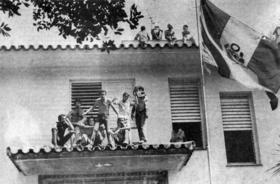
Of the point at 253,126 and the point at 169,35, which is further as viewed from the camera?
the point at 169,35

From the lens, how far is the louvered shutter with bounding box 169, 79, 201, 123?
16.0m

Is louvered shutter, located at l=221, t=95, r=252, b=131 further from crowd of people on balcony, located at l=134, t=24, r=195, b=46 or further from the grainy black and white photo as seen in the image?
crowd of people on balcony, located at l=134, t=24, r=195, b=46

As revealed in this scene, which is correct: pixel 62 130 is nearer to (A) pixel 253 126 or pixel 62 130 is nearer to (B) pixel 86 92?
(B) pixel 86 92

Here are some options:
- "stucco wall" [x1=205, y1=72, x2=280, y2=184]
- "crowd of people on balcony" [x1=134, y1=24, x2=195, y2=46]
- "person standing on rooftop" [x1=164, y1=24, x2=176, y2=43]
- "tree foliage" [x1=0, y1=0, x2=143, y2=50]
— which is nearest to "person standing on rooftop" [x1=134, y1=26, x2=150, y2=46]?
"crowd of people on balcony" [x1=134, y1=24, x2=195, y2=46]

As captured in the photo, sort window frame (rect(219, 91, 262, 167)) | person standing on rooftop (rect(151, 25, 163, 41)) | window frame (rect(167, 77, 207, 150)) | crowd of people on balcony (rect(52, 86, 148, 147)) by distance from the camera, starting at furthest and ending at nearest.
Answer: person standing on rooftop (rect(151, 25, 163, 41)) → window frame (rect(167, 77, 207, 150)) → window frame (rect(219, 91, 262, 167)) → crowd of people on balcony (rect(52, 86, 148, 147))

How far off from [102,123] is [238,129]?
3669 mm

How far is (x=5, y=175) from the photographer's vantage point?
1499 centimetres

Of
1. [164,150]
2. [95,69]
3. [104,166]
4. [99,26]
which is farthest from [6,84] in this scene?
[99,26]

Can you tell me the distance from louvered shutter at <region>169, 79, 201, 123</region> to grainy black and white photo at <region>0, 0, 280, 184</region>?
0.03 metres

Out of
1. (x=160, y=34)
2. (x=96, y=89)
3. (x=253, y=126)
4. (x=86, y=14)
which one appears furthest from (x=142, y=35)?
(x=86, y=14)

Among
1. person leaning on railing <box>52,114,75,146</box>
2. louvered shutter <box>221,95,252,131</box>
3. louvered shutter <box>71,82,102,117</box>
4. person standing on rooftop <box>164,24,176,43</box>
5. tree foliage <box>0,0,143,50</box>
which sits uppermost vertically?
person standing on rooftop <box>164,24,176,43</box>

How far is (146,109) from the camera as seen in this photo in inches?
580

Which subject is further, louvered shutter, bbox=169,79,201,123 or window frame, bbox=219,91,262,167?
louvered shutter, bbox=169,79,201,123

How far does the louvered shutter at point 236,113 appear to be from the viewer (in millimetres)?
16031
